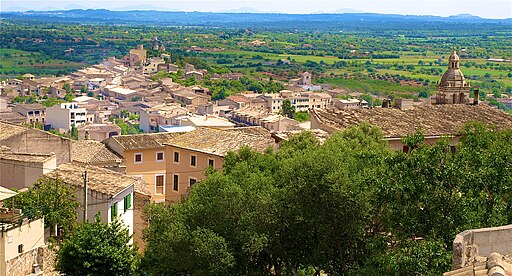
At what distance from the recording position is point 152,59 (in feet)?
579

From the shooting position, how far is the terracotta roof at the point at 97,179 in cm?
2575

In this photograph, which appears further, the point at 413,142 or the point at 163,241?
the point at 163,241

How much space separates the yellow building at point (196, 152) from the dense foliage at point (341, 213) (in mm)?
9400

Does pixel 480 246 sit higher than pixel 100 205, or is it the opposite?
pixel 480 246

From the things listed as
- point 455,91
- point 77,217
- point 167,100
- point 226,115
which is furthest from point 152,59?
point 77,217

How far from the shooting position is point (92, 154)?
35562mm

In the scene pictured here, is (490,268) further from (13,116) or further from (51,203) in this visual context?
(13,116)

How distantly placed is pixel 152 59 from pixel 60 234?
506 ft

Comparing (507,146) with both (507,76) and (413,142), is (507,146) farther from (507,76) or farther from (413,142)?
(507,76)

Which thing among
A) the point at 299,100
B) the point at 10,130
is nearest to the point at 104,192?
the point at 10,130

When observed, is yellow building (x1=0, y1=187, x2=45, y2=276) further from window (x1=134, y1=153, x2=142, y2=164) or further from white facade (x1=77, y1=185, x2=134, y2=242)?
window (x1=134, y1=153, x2=142, y2=164)

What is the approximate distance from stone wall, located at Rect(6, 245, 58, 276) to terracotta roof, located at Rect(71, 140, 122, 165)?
427 inches

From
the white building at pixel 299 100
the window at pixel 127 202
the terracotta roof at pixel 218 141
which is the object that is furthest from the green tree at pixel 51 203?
the white building at pixel 299 100

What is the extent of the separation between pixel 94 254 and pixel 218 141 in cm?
1420
